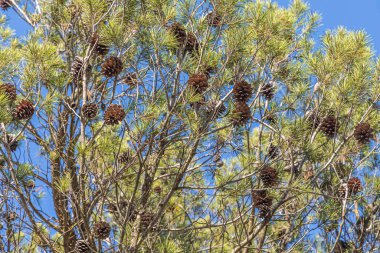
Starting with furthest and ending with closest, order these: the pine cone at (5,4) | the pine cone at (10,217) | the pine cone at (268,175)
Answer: the pine cone at (5,4) < the pine cone at (10,217) < the pine cone at (268,175)

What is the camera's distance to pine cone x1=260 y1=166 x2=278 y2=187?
147 inches

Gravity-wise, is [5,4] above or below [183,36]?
above

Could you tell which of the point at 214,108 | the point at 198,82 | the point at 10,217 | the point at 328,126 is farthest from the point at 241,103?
the point at 10,217

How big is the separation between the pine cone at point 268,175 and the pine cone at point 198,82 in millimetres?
774

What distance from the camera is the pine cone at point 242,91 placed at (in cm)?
336

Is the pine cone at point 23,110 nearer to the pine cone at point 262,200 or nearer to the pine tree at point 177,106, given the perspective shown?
the pine tree at point 177,106

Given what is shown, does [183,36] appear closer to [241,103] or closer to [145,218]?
[241,103]

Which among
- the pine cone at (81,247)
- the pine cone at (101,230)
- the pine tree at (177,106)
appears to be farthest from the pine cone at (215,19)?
the pine cone at (81,247)

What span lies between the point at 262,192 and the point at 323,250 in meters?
1.92

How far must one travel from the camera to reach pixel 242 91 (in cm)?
337

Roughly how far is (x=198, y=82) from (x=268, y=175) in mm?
845

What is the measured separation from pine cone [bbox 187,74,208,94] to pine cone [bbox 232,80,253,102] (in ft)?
0.69

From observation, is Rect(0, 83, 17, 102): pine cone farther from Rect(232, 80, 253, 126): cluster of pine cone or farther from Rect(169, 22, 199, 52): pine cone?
Rect(232, 80, 253, 126): cluster of pine cone

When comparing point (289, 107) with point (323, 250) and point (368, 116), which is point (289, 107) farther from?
point (323, 250)
